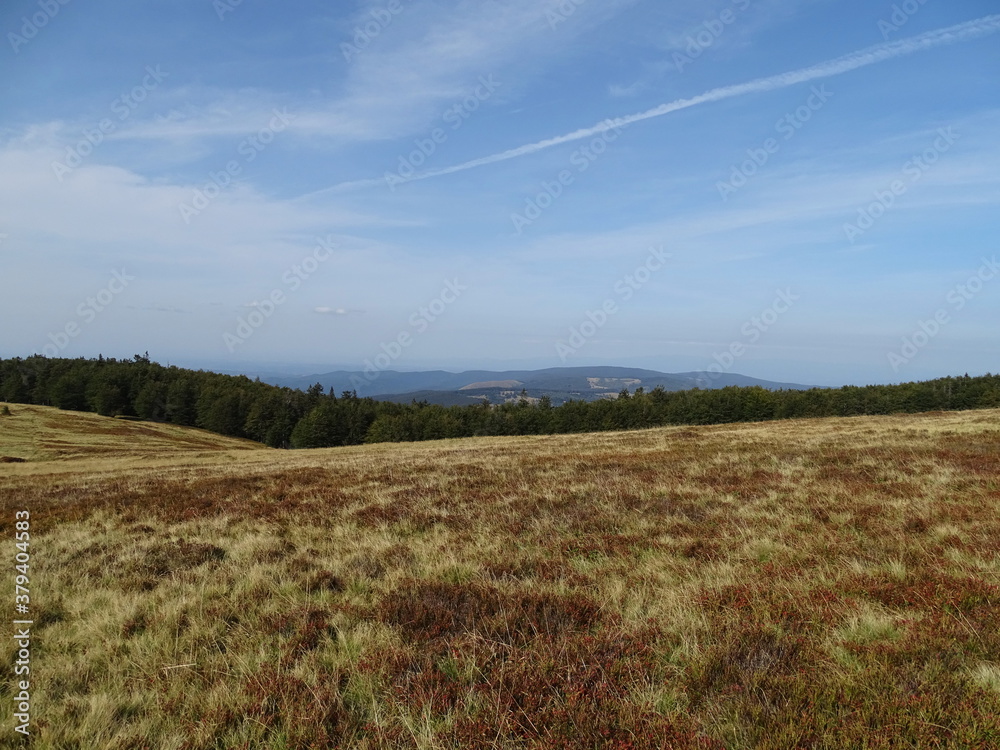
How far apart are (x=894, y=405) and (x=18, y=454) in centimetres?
16093

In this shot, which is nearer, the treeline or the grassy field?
the grassy field

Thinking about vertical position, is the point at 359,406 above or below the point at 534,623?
below

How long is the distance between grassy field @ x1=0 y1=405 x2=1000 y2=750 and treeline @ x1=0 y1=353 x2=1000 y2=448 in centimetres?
10271

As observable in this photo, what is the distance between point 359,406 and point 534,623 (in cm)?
12316

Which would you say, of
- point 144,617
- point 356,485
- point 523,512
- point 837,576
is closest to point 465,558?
point 523,512

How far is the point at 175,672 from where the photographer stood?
4840 mm

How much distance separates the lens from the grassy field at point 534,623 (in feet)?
12.7

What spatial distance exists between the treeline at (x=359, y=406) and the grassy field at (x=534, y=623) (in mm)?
102714

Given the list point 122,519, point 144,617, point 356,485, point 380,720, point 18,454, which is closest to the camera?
point 380,720

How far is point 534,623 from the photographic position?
18.2ft

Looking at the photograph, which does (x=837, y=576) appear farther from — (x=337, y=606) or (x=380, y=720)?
(x=337, y=606)

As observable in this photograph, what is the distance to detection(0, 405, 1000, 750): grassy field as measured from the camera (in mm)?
3877

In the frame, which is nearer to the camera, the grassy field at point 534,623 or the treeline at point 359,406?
the grassy field at point 534,623

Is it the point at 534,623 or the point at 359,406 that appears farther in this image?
the point at 359,406
